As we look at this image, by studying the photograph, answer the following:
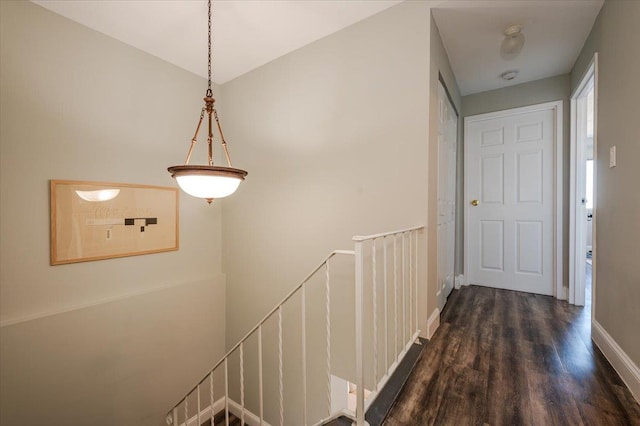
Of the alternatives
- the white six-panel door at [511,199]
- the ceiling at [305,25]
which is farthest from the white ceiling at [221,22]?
the white six-panel door at [511,199]

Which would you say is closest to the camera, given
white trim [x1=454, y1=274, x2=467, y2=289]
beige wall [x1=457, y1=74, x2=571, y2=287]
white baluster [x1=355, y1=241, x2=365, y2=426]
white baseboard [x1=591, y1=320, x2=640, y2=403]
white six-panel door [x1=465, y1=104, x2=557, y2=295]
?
white baluster [x1=355, y1=241, x2=365, y2=426]

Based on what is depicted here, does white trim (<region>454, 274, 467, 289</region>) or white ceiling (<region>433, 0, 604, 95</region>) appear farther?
white trim (<region>454, 274, 467, 289</region>)

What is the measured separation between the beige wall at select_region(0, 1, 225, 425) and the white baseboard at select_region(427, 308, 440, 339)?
8.02 feet

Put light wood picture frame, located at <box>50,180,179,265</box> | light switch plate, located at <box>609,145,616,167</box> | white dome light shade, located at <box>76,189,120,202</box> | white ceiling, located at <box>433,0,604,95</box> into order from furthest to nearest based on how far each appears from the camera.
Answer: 1. white dome light shade, located at <box>76,189,120,202</box>
2. light wood picture frame, located at <box>50,180,179,265</box>
3. white ceiling, located at <box>433,0,604,95</box>
4. light switch plate, located at <box>609,145,616,167</box>

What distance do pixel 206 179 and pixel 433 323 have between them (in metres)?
1.93

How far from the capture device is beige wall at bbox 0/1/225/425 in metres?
1.99

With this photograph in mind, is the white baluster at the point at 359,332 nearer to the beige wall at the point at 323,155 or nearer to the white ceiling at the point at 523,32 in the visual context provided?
the beige wall at the point at 323,155

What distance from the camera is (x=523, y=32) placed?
2.26 meters

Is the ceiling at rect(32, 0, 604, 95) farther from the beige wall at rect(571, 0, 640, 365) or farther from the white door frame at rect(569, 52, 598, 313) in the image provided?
the white door frame at rect(569, 52, 598, 313)

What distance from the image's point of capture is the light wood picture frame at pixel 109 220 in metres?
2.21

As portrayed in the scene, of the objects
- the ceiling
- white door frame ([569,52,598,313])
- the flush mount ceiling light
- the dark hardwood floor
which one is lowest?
the dark hardwood floor

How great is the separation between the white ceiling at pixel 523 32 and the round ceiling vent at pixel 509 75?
0.04 m

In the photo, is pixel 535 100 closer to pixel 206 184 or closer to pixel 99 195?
pixel 206 184

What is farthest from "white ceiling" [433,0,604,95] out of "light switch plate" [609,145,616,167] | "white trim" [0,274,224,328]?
"white trim" [0,274,224,328]
